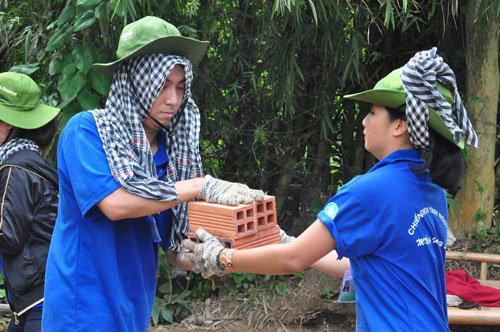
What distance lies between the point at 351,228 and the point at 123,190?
733 mm

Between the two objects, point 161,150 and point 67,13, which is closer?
point 161,150

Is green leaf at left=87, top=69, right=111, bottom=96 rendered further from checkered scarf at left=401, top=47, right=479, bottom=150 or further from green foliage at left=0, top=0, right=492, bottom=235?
checkered scarf at left=401, top=47, right=479, bottom=150

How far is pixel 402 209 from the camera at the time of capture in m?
2.13

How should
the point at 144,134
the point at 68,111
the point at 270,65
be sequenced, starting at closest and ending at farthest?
the point at 144,134
the point at 68,111
the point at 270,65

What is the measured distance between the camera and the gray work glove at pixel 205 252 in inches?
95.0

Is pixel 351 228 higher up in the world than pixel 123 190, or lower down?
lower down

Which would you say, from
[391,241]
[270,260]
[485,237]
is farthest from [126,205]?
[485,237]

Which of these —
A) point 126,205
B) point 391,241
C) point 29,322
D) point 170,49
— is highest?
point 170,49

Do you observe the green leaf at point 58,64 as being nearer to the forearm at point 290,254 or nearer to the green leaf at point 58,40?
the green leaf at point 58,40

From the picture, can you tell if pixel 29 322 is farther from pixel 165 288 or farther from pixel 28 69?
pixel 165 288

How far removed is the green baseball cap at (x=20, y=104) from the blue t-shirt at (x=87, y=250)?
89cm

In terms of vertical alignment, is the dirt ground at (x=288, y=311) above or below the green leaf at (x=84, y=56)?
below

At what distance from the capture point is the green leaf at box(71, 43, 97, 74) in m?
4.29

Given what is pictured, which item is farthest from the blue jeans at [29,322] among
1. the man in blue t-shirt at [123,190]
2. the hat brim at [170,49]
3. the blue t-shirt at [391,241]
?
the blue t-shirt at [391,241]
